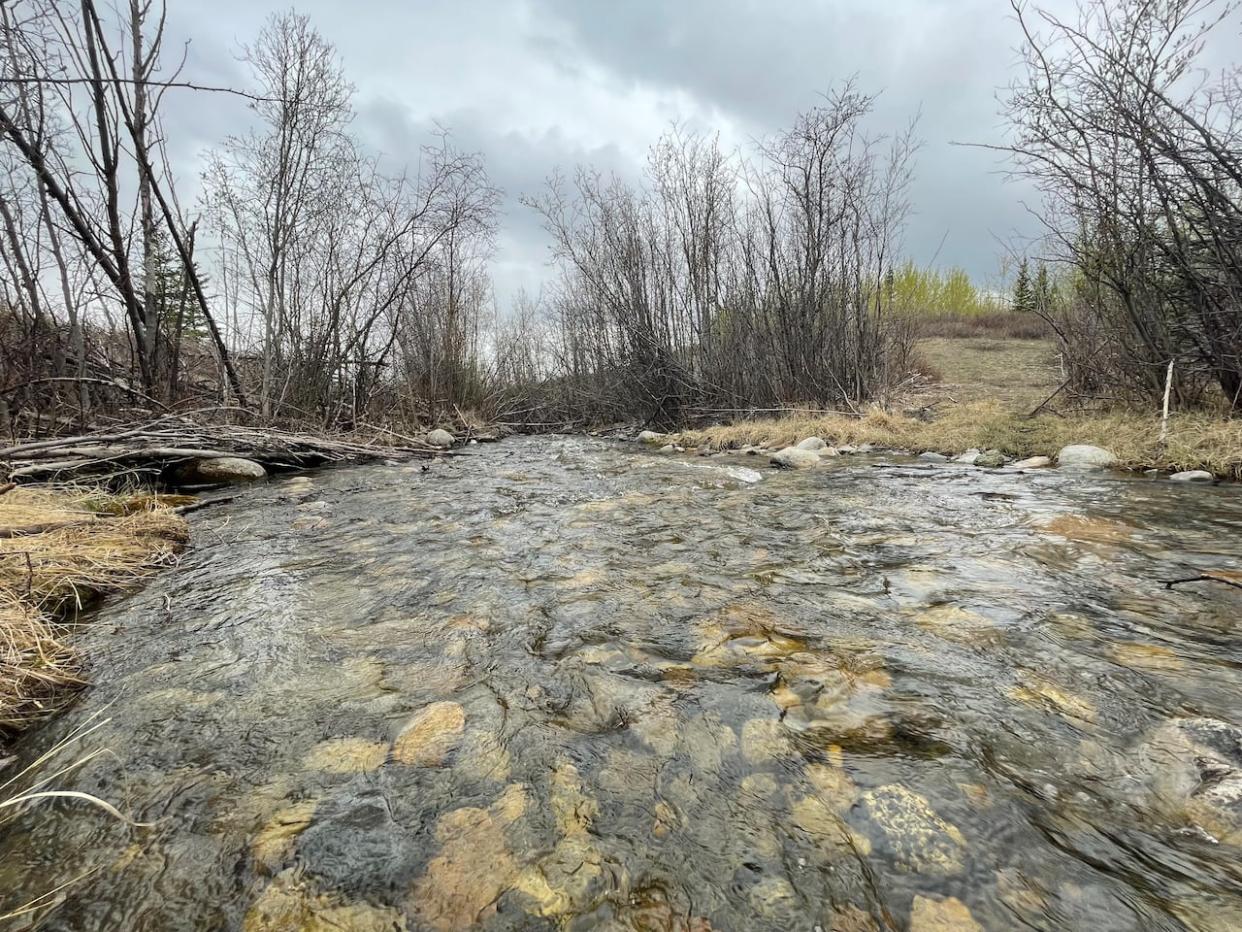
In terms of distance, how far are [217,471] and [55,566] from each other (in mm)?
3280

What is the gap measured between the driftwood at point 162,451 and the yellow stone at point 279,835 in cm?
334

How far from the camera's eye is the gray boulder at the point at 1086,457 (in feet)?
14.1

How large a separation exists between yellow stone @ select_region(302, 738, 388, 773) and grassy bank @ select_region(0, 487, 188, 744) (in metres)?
0.81

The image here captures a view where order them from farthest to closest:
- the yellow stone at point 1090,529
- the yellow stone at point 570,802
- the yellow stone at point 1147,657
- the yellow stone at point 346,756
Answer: the yellow stone at point 1090,529, the yellow stone at point 1147,657, the yellow stone at point 346,756, the yellow stone at point 570,802

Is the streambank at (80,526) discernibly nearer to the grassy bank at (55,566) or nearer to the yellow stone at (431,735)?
the grassy bank at (55,566)

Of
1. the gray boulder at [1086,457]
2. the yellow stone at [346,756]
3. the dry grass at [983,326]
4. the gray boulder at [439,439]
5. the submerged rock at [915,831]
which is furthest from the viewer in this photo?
the dry grass at [983,326]

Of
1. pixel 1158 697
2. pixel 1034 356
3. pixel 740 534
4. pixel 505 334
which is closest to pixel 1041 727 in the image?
pixel 1158 697

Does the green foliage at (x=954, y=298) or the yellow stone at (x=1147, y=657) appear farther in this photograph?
the green foliage at (x=954, y=298)

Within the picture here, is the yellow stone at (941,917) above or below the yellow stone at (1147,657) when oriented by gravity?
below

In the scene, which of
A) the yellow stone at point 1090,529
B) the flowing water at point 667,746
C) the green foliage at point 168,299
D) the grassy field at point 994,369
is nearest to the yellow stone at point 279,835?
the flowing water at point 667,746

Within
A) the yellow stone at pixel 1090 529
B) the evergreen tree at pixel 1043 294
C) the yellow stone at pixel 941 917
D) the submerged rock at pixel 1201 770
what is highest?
the evergreen tree at pixel 1043 294

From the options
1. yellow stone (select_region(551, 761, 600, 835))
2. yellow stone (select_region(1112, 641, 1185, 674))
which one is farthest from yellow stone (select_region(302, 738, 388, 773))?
yellow stone (select_region(1112, 641, 1185, 674))

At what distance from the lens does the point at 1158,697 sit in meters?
1.31

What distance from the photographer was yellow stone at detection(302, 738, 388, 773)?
1.17 metres
